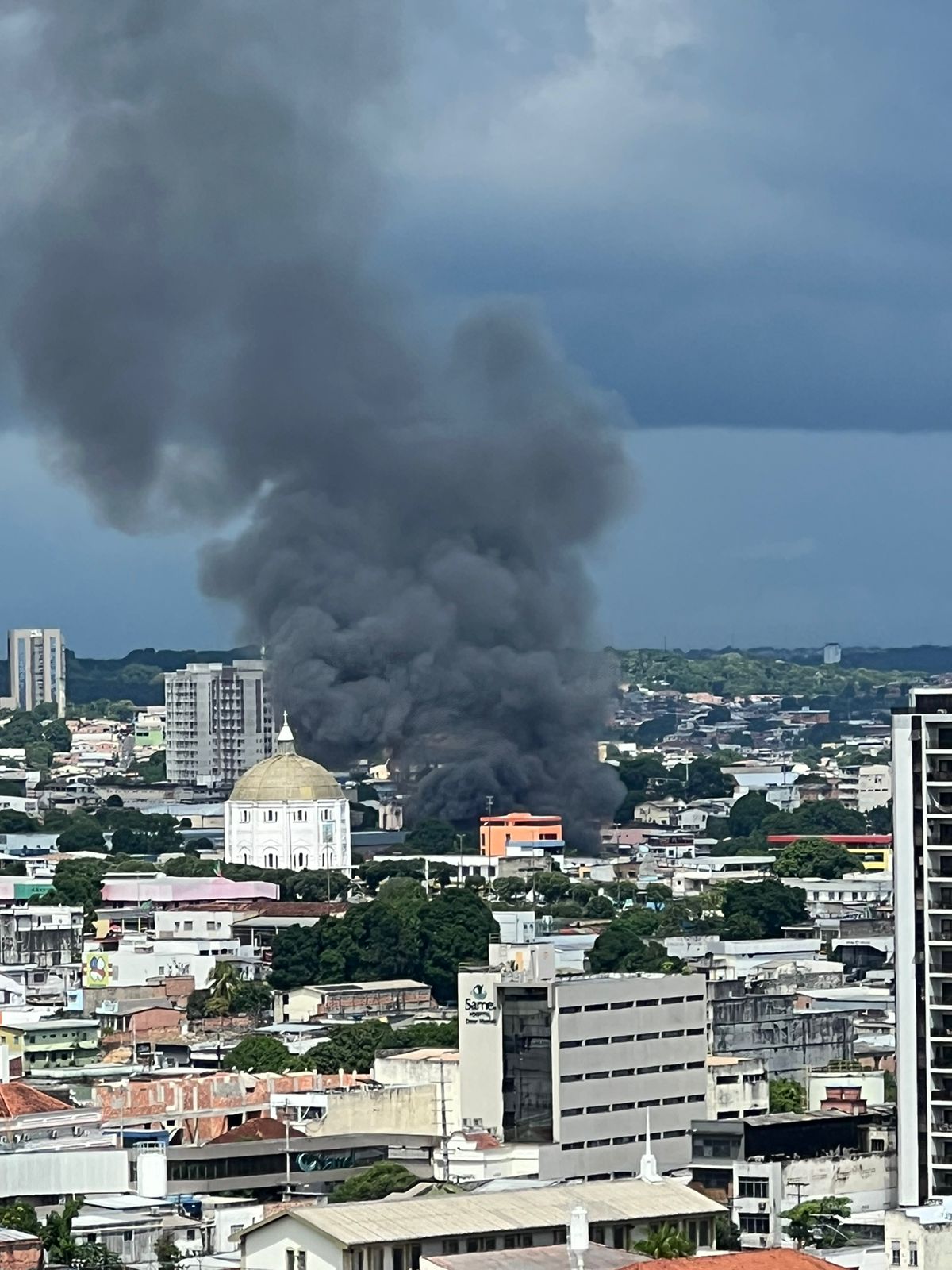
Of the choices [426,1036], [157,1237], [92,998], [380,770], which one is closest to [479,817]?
[380,770]

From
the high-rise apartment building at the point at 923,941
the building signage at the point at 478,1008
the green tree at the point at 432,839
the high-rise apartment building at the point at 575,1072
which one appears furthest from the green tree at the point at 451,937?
the high-rise apartment building at the point at 923,941

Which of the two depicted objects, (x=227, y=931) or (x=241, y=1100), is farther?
(x=227, y=931)

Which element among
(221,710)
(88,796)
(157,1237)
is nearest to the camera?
(157,1237)

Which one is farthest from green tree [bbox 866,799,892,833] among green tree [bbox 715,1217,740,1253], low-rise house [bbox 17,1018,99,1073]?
green tree [bbox 715,1217,740,1253]

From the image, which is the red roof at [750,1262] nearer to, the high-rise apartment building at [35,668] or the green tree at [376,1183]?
the green tree at [376,1183]

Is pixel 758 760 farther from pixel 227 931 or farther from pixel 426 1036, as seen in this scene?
pixel 426 1036

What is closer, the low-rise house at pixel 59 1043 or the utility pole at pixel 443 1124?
the utility pole at pixel 443 1124
